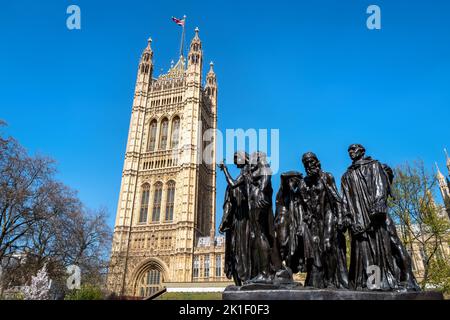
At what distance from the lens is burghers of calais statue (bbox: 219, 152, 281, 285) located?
20.2ft

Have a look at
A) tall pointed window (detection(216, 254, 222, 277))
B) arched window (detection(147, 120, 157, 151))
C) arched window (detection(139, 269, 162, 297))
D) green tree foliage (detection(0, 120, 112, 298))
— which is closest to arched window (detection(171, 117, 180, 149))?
arched window (detection(147, 120, 157, 151))

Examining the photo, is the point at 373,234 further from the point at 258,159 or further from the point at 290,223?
the point at 258,159

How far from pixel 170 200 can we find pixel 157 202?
211 cm

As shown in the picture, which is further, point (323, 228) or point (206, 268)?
point (206, 268)

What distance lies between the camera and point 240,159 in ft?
22.7

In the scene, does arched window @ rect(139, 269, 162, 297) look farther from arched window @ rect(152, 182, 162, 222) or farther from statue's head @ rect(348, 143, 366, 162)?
statue's head @ rect(348, 143, 366, 162)

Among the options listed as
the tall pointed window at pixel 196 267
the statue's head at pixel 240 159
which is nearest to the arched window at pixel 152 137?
the tall pointed window at pixel 196 267

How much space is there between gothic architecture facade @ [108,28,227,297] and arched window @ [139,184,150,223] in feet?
0.49

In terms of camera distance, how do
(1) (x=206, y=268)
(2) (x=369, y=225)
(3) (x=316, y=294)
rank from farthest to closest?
(1) (x=206, y=268) → (2) (x=369, y=225) → (3) (x=316, y=294)

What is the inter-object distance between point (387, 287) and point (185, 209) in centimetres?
4197

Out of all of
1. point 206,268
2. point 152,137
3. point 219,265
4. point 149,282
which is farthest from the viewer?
point 152,137

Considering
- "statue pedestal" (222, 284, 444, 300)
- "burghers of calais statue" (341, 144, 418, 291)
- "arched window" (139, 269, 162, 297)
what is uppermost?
"burghers of calais statue" (341, 144, 418, 291)

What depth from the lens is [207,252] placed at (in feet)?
143

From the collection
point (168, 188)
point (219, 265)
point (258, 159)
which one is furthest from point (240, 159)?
point (168, 188)
